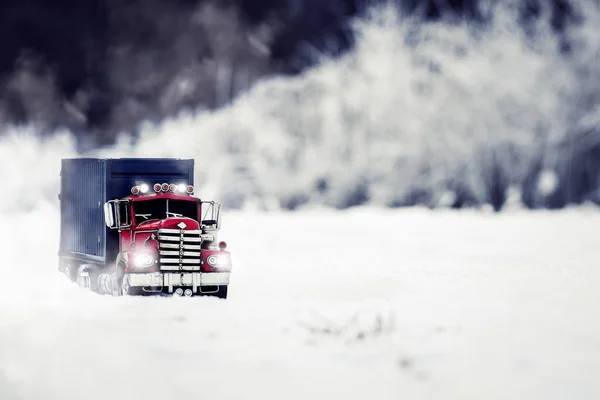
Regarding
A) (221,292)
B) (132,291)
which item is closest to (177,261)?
(132,291)

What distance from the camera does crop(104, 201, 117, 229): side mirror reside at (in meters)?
14.9

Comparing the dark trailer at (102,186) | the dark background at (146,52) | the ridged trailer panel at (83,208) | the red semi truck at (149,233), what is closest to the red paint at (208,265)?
the red semi truck at (149,233)

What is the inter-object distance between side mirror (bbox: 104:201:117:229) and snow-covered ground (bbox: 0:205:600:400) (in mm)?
1132

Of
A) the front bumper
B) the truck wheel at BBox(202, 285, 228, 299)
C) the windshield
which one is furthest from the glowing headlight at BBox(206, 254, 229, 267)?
the windshield

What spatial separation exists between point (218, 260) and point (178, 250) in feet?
1.90

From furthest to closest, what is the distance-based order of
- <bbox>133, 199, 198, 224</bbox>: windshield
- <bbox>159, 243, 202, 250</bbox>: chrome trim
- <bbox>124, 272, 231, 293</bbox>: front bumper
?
<bbox>133, 199, 198, 224</bbox>: windshield → <bbox>159, 243, 202, 250</bbox>: chrome trim → <bbox>124, 272, 231, 293</bbox>: front bumper

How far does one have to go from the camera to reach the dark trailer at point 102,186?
1570 cm

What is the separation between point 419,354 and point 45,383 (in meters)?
3.61


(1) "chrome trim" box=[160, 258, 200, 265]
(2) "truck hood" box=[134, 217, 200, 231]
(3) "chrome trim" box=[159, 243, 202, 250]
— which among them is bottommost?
(1) "chrome trim" box=[160, 258, 200, 265]

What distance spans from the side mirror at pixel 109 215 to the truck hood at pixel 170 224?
0.43m

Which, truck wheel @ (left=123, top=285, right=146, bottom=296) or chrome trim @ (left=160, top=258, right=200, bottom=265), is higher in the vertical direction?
chrome trim @ (left=160, top=258, right=200, bottom=265)

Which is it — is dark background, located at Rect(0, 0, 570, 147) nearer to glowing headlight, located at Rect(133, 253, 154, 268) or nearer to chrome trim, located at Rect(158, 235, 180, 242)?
chrome trim, located at Rect(158, 235, 180, 242)

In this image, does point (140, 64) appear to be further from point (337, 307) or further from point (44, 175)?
point (337, 307)

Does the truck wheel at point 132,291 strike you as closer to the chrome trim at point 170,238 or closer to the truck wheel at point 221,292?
the chrome trim at point 170,238
